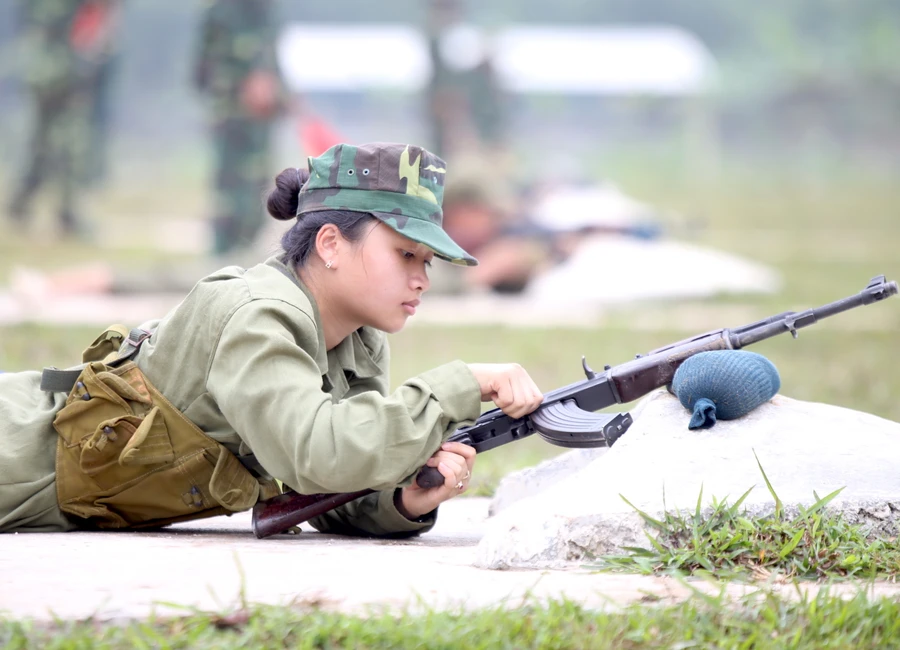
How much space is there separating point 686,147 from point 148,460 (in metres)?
19.2

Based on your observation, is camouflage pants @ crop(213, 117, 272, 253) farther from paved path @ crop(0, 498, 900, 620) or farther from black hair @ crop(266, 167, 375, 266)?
paved path @ crop(0, 498, 900, 620)

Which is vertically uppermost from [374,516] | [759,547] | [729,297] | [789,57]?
[789,57]

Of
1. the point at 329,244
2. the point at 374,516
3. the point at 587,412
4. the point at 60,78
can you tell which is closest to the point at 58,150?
the point at 60,78

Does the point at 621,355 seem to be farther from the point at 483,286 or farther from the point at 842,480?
the point at 842,480

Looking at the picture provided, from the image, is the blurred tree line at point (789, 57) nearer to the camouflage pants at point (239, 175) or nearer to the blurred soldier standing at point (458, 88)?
the blurred soldier standing at point (458, 88)

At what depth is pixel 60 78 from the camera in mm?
13656

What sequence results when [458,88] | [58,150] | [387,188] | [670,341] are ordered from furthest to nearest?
1. [458,88]
2. [58,150]
3. [670,341]
4. [387,188]

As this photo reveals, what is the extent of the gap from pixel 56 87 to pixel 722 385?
12.3 m

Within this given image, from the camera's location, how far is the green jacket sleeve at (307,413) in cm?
272

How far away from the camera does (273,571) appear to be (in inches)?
104

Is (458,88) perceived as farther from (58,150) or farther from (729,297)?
(58,150)

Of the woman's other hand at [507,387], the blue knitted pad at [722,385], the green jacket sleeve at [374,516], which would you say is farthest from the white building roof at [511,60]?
the woman's other hand at [507,387]

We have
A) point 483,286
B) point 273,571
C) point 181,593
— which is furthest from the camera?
point 483,286

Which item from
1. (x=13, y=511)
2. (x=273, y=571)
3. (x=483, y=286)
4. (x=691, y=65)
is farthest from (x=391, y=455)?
(x=691, y=65)
